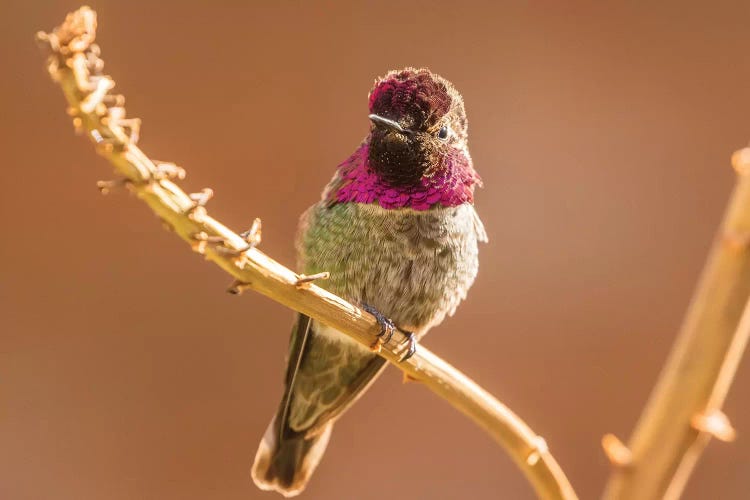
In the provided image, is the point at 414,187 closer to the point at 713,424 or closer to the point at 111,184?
the point at 713,424

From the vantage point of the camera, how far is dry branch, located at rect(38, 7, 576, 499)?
1.80 ft

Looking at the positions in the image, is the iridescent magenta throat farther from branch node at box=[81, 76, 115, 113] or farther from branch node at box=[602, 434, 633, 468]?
branch node at box=[81, 76, 115, 113]

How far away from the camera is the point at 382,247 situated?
1.35 meters

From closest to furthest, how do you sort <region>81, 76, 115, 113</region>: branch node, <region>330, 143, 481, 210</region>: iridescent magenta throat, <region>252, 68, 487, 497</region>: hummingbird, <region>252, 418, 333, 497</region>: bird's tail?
<region>81, 76, 115, 113</region>: branch node
<region>252, 68, 487, 497</region>: hummingbird
<region>330, 143, 481, 210</region>: iridescent magenta throat
<region>252, 418, 333, 497</region>: bird's tail

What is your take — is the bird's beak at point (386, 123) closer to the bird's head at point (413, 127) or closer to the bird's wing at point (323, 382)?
the bird's head at point (413, 127)

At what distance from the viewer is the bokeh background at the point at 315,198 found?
2094 mm

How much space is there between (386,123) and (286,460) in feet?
2.46

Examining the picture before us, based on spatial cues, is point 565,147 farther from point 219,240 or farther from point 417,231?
point 219,240

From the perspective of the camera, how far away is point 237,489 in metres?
2.31

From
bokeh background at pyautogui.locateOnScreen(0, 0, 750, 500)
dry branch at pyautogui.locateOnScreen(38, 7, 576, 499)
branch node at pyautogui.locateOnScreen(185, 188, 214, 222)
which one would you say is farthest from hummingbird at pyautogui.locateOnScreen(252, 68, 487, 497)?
bokeh background at pyautogui.locateOnScreen(0, 0, 750, 500)

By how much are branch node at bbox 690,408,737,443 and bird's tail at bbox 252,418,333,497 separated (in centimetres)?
81

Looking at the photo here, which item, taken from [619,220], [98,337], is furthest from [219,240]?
[619,220]

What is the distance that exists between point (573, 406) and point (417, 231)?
132cm

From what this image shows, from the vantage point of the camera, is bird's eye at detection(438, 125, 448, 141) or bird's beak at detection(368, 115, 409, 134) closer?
bird's beak at detection(368, 115, 409, 134)
